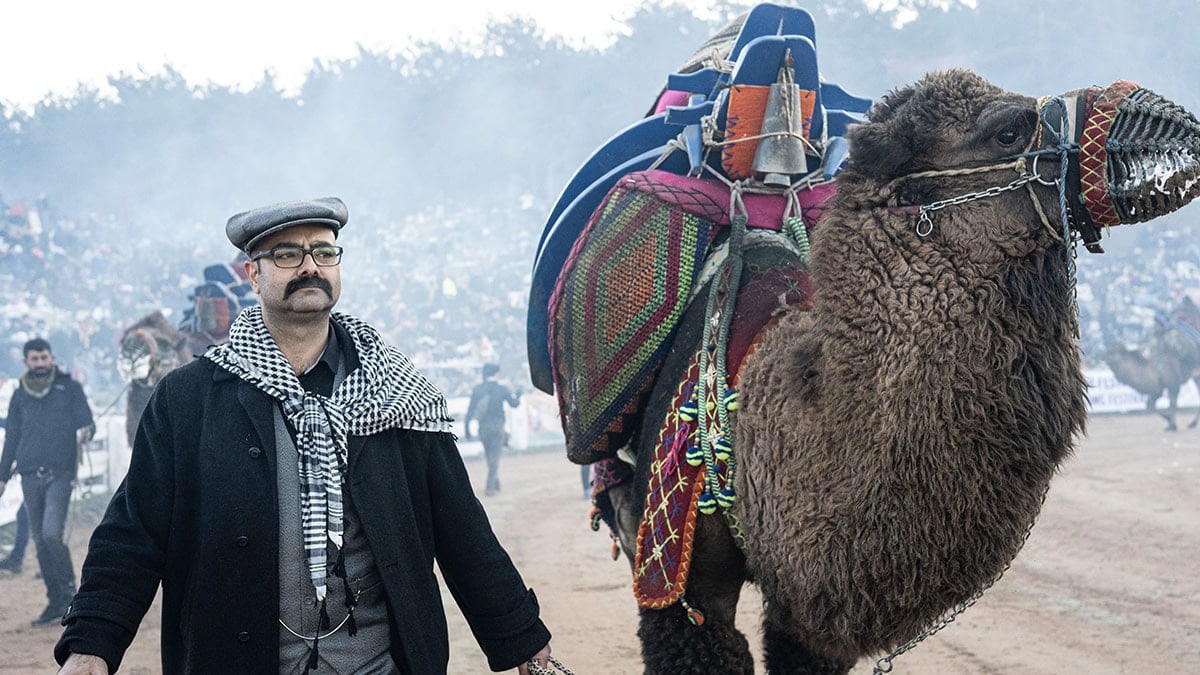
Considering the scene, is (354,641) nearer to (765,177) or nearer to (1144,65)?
(765,177)

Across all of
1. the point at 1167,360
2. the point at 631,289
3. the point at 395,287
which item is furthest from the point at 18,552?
the point at 395,287

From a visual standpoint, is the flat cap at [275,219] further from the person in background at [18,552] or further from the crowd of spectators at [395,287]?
the crowd of spectators at [395,287]

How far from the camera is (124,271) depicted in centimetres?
2517

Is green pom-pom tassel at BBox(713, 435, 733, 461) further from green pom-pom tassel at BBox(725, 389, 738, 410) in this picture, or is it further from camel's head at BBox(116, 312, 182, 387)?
camel's head at BBox(116, 312, 182, 387)

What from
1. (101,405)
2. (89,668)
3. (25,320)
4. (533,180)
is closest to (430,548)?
(89,668)

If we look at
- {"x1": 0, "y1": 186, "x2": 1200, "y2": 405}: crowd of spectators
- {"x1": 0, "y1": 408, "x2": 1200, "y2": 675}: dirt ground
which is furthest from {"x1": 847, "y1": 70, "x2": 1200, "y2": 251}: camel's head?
{"x1": 0, "y1": 186, "x2": 1200, "y2": 405}: crowd of spectators

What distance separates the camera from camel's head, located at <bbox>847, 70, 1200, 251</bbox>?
2.57m

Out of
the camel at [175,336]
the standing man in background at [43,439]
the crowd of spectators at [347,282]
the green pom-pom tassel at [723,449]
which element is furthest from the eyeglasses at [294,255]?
the crowd of spectators at [347,282]

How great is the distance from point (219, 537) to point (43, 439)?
278 inches

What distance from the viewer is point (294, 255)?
275 centimetres

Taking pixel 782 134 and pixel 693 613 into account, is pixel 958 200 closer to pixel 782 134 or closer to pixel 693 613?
pixel 782 134

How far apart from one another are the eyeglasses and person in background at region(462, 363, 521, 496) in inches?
476

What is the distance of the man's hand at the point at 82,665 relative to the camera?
243 centimetres

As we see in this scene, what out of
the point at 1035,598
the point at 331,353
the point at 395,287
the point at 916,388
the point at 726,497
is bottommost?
the point at 1035,598
